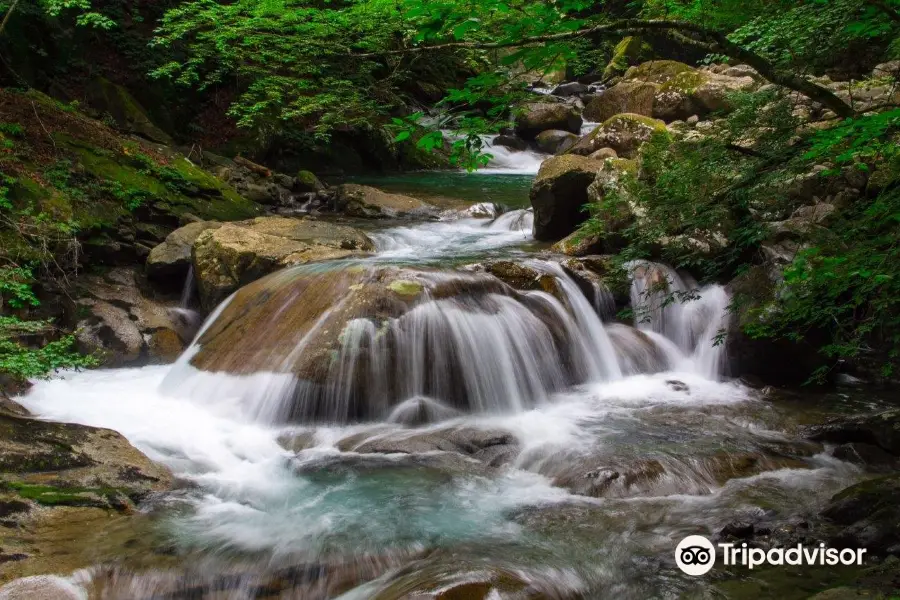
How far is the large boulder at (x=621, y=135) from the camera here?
1242 cm

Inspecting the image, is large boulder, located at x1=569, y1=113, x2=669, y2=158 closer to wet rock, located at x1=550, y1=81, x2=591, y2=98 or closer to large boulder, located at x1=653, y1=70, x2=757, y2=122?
large boulder, located at x1=653, y1=70, x2=757, y2=122

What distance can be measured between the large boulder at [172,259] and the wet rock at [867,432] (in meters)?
8.33

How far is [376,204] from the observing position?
13.7 m

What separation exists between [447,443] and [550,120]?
17728 millimetres

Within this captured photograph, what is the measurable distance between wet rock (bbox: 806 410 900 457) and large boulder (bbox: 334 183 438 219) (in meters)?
8.98

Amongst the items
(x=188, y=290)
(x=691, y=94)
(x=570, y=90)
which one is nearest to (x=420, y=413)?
(x=188, y=290)

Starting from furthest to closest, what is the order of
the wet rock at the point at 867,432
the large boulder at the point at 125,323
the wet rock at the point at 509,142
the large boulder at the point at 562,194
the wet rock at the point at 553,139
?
the wet rock at the point at 509,142
the wet rock at the point at 553,139
the large boulder at the point at 562,194
the large boulder at the point at 125,323
the wet rock at the point at 867,432

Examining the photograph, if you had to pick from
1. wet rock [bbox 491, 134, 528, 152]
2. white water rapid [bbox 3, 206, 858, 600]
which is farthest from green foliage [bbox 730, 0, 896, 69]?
wet rock [bbox 491, 134, 528, 152]

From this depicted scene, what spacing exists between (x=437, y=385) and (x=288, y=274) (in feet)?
8.78

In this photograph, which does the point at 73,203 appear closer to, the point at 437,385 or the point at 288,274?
the point at 288,274

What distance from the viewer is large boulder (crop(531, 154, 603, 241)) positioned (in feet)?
35.0

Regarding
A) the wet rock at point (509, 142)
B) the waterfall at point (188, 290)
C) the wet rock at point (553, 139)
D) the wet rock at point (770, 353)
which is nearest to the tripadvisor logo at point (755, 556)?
the wet rock at point (770, 353)

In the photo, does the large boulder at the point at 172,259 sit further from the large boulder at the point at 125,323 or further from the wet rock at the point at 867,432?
the wet rock at the point at 867,432

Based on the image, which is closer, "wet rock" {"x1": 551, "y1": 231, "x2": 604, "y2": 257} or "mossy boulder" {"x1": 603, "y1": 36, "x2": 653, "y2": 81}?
"wet rock" {"x1": 551, "y1": 231, "x2": 604, "y2": 257}
